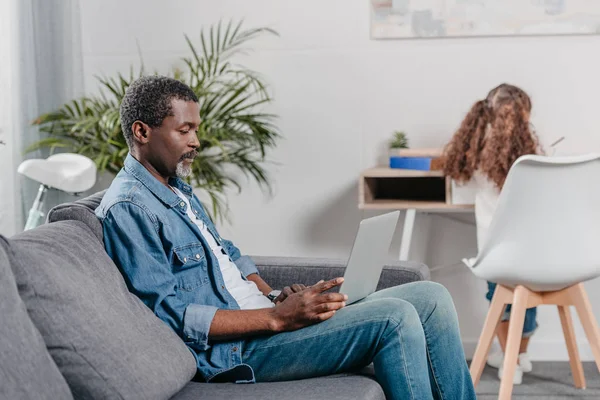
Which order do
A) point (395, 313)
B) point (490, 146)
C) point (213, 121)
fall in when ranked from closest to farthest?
point (395, 313)
point (490, 146)
point (213, 121)

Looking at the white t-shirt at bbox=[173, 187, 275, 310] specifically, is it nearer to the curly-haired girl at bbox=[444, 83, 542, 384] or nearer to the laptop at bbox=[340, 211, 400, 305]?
the laptop at bbox=[340, 211, 400, 305]

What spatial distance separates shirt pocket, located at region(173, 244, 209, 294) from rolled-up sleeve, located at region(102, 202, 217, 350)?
0.19ft

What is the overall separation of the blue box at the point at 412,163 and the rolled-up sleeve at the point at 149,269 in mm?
1610

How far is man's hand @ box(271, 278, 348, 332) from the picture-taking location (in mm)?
1948

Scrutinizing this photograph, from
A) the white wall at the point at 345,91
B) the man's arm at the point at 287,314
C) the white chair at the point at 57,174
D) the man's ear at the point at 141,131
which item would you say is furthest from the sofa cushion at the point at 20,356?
the white wall at the point at 345,91

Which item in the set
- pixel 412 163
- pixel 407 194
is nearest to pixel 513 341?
pixel 412 163

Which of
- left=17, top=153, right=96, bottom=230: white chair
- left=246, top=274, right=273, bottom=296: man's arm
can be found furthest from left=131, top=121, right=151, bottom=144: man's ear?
left=17, top=153, right=96, bottom=230: white chair

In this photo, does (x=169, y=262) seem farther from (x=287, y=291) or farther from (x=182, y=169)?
(x=287, y=291)

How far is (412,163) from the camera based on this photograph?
3.40m

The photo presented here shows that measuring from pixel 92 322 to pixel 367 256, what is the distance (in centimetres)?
66

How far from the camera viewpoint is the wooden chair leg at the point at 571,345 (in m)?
3.23

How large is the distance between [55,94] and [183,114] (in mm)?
1649

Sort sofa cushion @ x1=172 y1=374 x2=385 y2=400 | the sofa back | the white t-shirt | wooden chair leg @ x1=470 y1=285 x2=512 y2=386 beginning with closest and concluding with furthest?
1. the sofa back
2. sofa cushion @ x1=172 y1=374 x2=385 y2=400
3. the white t-shirt
4. wooden chair leg @ x1=470 y1=285 x2=512 y2=386

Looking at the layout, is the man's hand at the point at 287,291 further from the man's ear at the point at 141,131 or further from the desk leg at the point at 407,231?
the desk leg at the point at 407,231
